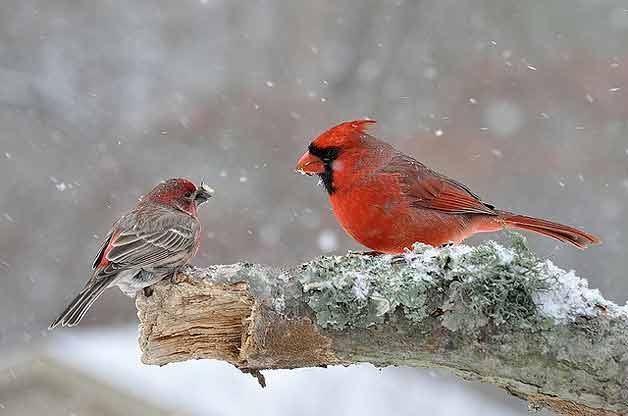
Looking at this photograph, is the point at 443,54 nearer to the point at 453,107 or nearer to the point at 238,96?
the point at 453,107

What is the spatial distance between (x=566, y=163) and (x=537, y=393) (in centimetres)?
472

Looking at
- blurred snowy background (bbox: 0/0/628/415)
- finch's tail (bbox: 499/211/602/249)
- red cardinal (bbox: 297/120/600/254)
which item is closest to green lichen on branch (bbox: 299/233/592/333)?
red cardinal (bbox: 297/120/600/254)

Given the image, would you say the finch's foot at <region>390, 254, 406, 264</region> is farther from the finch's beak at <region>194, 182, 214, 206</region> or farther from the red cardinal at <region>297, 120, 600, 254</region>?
the finch's beak at <region>194, 182, 214, 206</region>

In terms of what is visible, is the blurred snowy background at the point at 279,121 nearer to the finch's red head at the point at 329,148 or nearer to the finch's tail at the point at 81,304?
the finch's red head at the point at 329,148

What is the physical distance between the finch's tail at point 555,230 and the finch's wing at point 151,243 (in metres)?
1.50

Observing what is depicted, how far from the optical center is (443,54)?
7.82 metres

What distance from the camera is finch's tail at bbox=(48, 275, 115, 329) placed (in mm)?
3156

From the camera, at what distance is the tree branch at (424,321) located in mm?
2646

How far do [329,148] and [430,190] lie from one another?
53 cm

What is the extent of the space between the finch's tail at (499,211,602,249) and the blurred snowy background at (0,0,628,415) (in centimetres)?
236

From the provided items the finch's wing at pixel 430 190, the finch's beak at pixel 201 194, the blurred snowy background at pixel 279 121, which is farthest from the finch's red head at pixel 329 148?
the blurred snowy background at pixel 279 121

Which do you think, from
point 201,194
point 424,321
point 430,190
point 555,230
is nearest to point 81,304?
point 201,194

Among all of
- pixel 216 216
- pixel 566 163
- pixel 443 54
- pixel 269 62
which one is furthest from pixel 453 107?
pixel 216 216

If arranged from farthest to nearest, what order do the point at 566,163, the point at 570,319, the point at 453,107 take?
the point at 453,107 < the point at 566,163 < the point at 570,319
